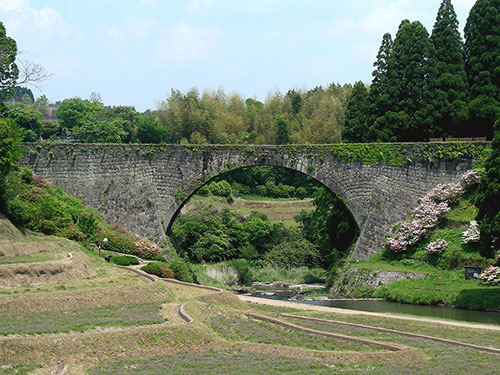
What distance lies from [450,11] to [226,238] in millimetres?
22149

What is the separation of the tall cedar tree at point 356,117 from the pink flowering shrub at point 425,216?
39.7ft

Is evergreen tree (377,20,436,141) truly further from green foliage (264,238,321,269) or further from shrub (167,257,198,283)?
shrub (167,257,198,283)

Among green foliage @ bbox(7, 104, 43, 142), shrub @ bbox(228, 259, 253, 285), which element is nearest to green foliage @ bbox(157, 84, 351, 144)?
green foliage @ bbox(7, 104, 43, 142)

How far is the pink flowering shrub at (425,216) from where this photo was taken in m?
44.0

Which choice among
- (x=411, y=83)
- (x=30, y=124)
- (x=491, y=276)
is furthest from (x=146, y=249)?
(x=30, y=124)

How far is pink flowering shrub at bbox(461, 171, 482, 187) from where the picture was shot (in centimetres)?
4388

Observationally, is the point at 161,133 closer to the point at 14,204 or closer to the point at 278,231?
the point at 278,231

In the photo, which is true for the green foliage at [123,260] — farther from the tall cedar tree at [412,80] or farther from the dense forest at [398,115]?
the tall cedar tree at [412,80]

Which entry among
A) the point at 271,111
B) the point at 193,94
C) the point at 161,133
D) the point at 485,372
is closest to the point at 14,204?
the point at 485,372

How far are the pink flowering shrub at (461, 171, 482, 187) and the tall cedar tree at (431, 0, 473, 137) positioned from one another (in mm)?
6482

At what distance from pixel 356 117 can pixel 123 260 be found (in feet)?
75.0

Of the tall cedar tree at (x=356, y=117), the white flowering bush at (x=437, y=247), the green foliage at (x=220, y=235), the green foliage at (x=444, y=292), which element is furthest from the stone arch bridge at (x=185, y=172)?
the green foliage at (x=220, y=235)

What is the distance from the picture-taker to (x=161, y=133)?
78.8 m

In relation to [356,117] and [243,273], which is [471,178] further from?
[243,273]
